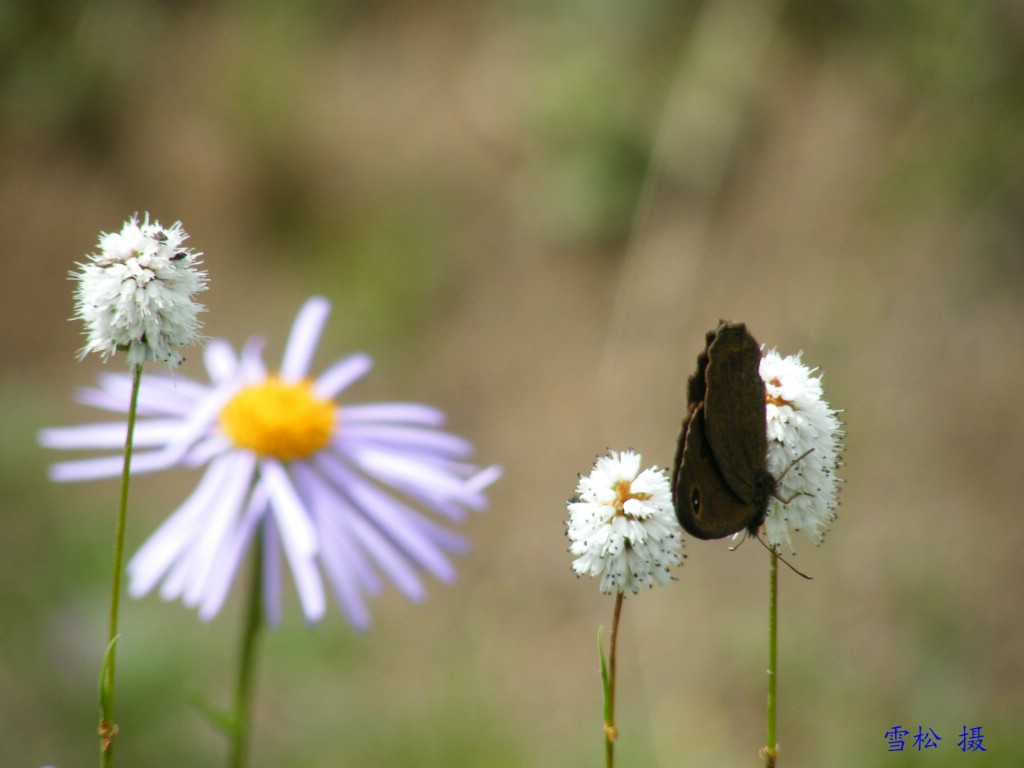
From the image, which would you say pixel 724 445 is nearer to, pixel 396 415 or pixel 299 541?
pixel 299 541

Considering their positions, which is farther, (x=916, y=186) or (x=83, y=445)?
(x=916, y=186)

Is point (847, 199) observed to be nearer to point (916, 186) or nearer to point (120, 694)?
point (916, 186)

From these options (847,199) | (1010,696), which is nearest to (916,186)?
(847,199)

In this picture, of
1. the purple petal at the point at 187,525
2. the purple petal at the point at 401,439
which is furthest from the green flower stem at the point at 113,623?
the purple petal at the point at 401,439

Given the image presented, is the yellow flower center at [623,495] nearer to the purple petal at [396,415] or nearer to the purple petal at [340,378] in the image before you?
the purple petal at [396,415]

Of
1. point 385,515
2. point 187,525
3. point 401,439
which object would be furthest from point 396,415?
point 187,525
